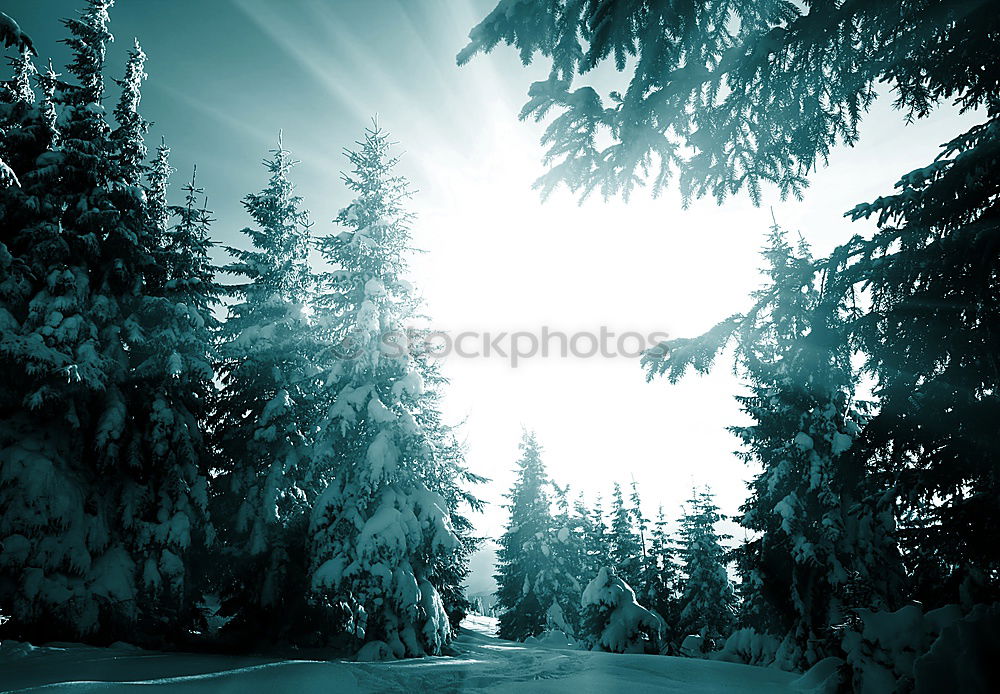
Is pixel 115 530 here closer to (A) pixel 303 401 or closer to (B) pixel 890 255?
(A) pixel 303 401

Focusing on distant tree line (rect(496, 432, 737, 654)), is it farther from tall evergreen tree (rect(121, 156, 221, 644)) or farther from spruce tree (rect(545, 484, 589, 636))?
tall evergreen tree (rect(121, 156, 221, 644))

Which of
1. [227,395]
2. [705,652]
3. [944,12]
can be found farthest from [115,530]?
[705,652]

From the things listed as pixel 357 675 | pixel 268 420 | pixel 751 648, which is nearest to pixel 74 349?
pixel 268 420

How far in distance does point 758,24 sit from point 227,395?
725 inches

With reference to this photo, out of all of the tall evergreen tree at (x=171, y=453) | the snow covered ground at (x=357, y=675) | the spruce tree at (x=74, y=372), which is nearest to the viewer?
the snow covered ground at (x=357, y=675)

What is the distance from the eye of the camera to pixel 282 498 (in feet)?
50.1

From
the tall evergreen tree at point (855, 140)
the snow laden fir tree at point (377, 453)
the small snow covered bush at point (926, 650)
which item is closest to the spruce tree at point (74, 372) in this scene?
the snow laden fir tree at point (377, 453)

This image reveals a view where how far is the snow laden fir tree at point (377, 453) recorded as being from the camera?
12898 millimetres

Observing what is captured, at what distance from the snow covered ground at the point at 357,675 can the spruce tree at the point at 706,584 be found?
848 inches

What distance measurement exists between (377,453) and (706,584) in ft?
78.1

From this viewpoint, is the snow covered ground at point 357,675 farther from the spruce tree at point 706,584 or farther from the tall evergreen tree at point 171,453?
the spruce tree at point 706,584

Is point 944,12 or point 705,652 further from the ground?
point 944,12

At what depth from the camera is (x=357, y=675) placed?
249 inches

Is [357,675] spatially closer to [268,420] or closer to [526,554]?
[268,420]
